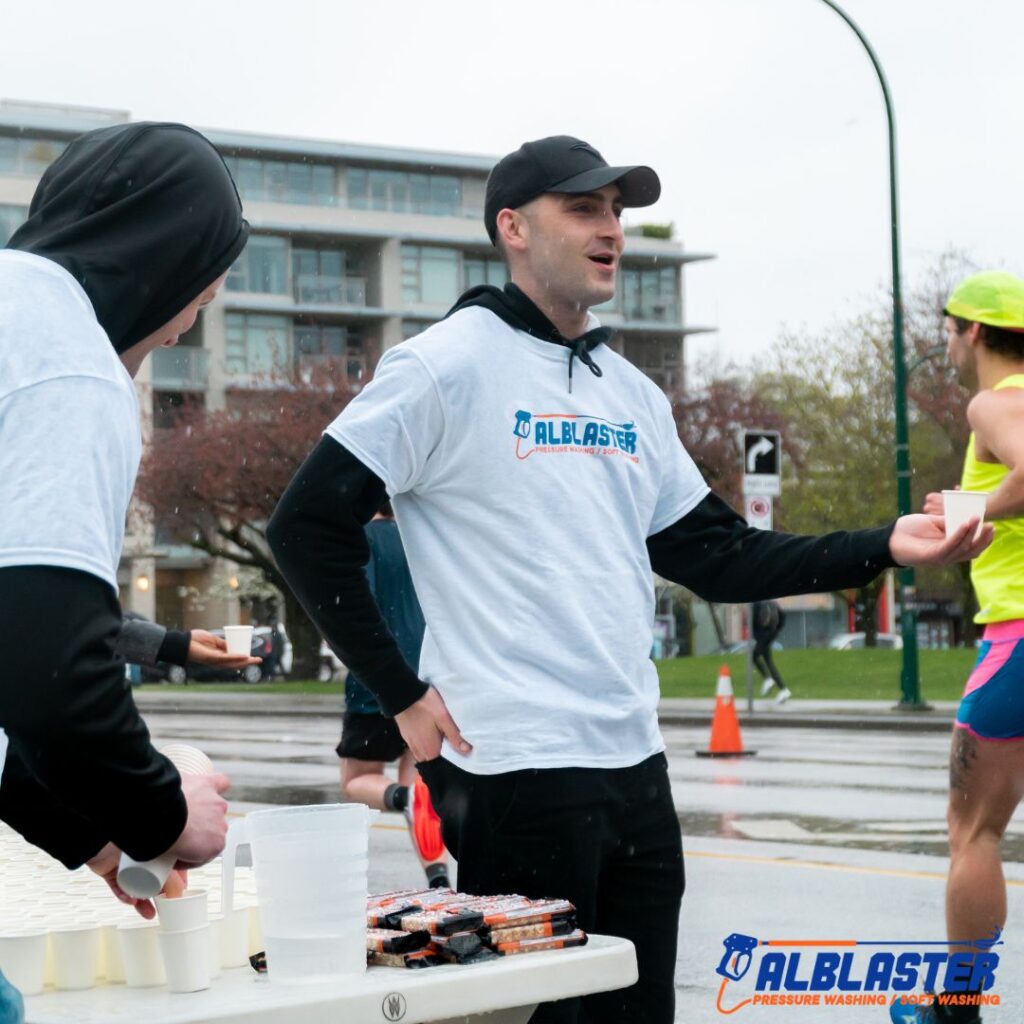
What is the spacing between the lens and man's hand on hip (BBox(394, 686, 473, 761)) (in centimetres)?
336

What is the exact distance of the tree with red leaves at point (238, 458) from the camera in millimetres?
42875

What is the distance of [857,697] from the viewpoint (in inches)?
1082

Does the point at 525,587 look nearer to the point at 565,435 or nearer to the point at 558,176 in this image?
the point at 565,435

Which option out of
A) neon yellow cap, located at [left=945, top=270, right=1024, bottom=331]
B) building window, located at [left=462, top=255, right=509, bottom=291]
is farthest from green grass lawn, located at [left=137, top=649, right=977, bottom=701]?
building window, located at [left=462, top=255, right=509, bottom=291]

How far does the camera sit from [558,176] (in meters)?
3.67

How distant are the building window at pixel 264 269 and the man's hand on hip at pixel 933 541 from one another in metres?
68.4

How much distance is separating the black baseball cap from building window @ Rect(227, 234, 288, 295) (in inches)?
2684

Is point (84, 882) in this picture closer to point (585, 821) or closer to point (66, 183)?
point (585, 821)

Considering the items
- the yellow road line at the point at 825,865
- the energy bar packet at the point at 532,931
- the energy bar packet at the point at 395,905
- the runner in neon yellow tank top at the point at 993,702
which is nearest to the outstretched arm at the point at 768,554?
the runner in neon yellow tank top at the point at 993,702

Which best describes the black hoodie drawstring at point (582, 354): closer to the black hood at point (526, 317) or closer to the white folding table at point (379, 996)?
the black hood at point (526, 317)

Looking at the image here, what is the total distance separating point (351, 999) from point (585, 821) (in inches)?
39.2

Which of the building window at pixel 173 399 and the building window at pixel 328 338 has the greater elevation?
the building window at pixel 328 338

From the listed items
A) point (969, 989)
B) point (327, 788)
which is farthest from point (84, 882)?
point (327, 788)

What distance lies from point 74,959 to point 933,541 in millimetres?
1897
